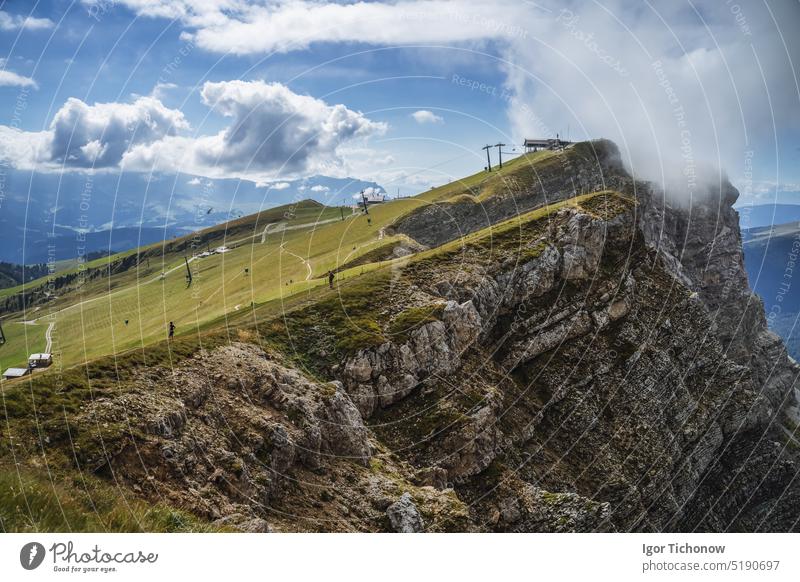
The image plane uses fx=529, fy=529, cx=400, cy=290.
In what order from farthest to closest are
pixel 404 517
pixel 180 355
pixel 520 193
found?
1. pixel 520 193
2. pixel 180 355
3. pixel 404 517

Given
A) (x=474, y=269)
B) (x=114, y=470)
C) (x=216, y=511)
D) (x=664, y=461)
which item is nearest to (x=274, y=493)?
(x=216, y=511)

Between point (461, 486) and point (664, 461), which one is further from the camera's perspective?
point (664, 461)

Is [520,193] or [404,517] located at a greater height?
[520,193]

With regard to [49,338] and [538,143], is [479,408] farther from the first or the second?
[538,143]

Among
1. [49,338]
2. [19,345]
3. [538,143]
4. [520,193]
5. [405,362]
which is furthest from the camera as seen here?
[538,143]

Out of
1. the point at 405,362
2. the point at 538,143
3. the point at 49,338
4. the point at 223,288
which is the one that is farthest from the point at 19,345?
the point at 538,143

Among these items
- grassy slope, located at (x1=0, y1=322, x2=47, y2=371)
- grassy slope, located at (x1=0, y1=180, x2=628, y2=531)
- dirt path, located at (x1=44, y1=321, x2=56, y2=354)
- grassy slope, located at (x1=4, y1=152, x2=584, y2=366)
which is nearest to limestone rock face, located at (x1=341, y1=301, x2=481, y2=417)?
grassy slope, located at (x1=0, y1=180, x2=628, y2=531)

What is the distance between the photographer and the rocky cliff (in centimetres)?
2910

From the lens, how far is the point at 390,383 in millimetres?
46844

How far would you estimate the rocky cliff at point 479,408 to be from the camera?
95.5 ft

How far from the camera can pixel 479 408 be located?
48.4 meters
